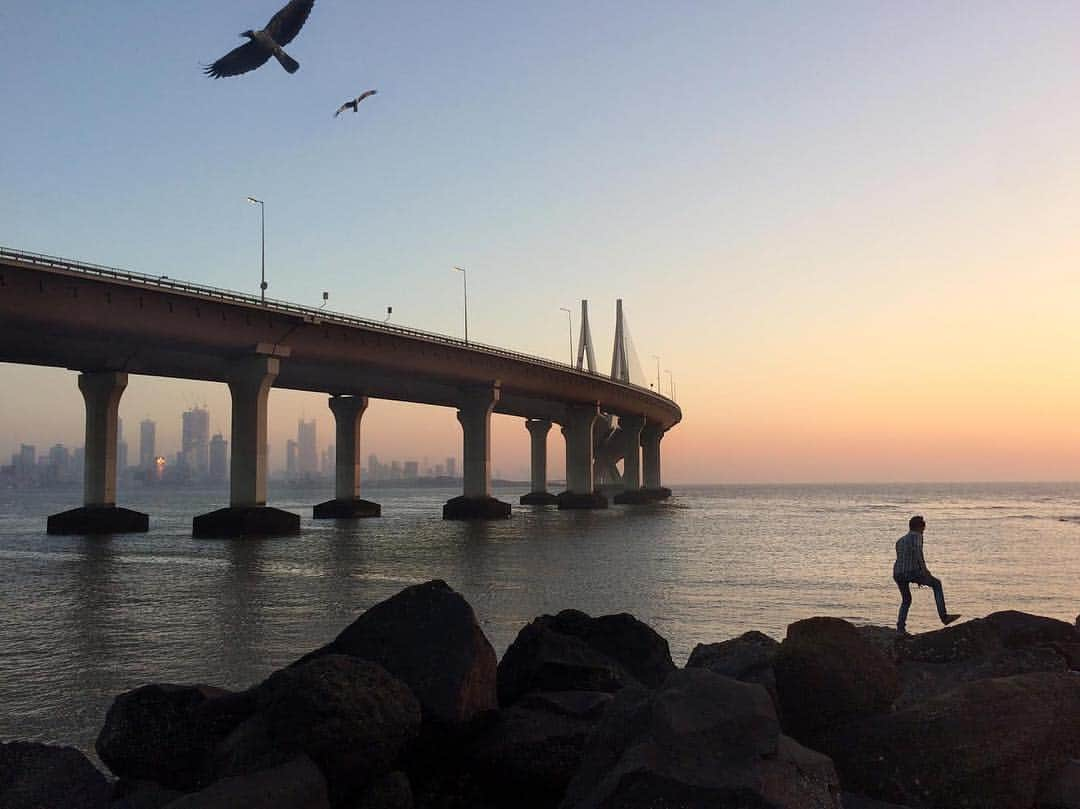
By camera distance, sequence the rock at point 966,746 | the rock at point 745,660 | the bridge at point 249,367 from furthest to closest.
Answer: the bridge at point 249,367 < the rock at point 745,660 < the rock at point 966,746

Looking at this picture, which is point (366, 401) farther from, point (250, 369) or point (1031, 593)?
point (1031, 593)

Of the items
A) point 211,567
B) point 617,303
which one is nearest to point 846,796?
point 211,567

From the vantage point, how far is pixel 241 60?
19016mm

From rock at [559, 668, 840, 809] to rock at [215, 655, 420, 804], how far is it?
1.55 meters

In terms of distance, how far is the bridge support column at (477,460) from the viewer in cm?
7988

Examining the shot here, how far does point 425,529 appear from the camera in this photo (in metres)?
64.6

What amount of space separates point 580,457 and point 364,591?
79.2 meters

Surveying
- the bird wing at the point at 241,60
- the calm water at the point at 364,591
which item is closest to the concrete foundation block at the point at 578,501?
the calm water at the point at 364,591

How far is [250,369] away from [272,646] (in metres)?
43.5

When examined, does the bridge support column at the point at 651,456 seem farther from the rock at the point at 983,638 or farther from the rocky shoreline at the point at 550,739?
the rocky shoreline at the point at 550,739

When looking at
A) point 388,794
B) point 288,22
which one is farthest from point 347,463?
point 388,794

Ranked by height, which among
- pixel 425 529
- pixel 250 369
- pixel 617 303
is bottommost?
pixel 425 529

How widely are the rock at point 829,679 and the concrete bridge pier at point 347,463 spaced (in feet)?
258

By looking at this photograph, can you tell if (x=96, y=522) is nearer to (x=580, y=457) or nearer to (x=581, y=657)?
(x=580, y=457)
